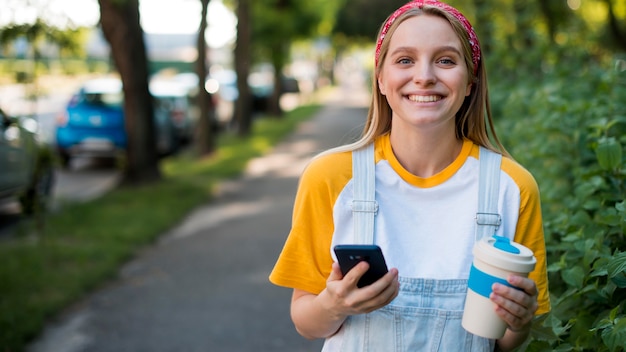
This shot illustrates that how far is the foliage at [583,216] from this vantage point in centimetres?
233

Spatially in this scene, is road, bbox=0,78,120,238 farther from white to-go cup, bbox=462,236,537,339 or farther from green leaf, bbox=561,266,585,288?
white to-go cup, bbox=462,236,537,339

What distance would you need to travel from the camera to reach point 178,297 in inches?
251

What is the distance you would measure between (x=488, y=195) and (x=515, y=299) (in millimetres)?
322

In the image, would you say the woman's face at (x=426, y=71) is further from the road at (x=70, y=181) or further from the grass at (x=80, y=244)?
the road at (x=70, y=181)

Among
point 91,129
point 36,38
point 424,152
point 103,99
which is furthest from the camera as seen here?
point 103,99

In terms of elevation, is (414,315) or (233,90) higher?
(414,315)

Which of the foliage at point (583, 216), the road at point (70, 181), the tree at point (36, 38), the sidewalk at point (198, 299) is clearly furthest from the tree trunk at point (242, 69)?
the foliage at point (583, 216)

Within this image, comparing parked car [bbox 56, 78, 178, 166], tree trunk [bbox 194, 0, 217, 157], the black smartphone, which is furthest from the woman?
parked car [bbox 56, 78, 178, 166]

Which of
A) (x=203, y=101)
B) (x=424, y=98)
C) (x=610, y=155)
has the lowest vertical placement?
(x=203, y=101)

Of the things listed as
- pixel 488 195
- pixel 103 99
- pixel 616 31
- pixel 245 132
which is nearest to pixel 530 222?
pixel 488 195

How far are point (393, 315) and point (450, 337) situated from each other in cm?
15

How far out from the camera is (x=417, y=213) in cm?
193

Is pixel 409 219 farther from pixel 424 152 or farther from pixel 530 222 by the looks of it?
pixel 530 222

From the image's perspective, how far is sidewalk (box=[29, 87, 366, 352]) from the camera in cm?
530
